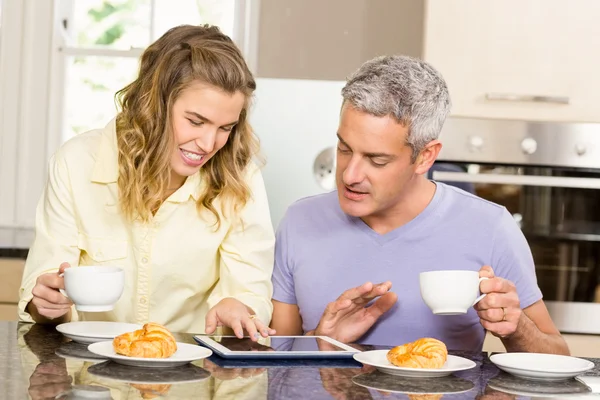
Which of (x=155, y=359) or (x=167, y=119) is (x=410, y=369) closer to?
(x=155, y=359)

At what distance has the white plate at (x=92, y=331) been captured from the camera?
1.48m

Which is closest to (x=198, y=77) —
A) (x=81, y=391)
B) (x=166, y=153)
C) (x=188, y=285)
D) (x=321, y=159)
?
(x=166, y=153)

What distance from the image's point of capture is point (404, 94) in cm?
188

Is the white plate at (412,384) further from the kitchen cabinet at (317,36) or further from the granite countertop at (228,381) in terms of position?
Result: the kitchen cabinet at (317,36)

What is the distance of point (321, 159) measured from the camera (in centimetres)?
297

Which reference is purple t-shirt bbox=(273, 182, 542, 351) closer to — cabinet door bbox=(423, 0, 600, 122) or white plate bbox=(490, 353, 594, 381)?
white plate bbox=(490, 353, 594, 381)

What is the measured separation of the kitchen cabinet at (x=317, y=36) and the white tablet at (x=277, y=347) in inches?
88.1

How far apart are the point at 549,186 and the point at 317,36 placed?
1.24m

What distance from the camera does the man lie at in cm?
185

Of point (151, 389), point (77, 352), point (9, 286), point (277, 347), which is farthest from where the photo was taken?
point (9, 286)

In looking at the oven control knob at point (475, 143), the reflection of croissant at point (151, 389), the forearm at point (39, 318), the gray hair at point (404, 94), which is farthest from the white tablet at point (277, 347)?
the oven control knob at point (475, 143)

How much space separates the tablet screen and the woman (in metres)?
0.24

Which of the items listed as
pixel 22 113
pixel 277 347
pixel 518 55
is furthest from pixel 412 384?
pixel 22 113

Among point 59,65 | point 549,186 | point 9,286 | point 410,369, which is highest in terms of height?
point 59,65
